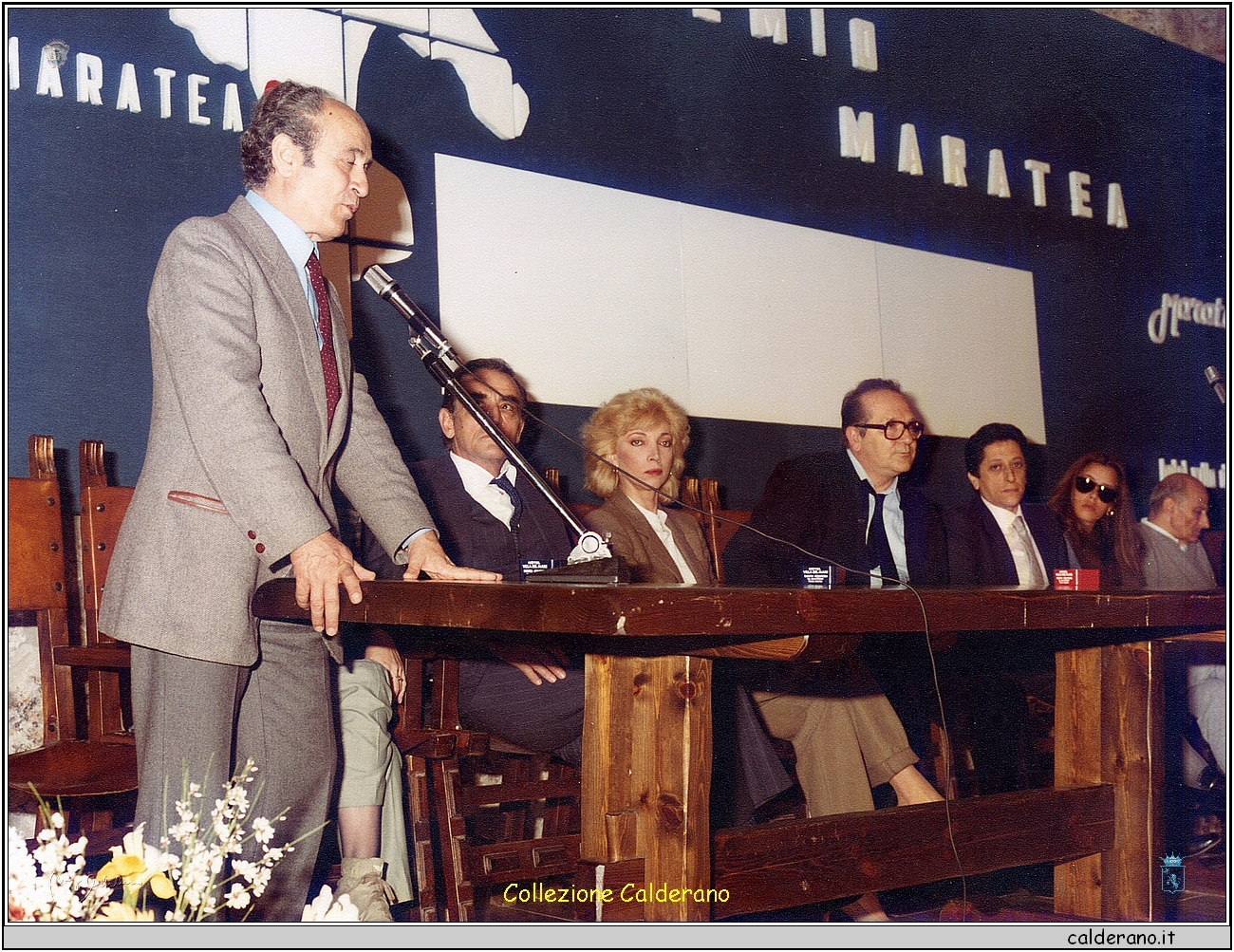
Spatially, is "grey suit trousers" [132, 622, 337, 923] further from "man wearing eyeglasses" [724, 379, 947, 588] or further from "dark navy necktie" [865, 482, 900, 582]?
"dark navy necktie" [865, 482, 900, 582]

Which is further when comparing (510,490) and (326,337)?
(510,490)

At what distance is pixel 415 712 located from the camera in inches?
98.7

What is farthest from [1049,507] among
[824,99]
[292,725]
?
[292,725]

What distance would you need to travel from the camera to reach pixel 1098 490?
13.1ft

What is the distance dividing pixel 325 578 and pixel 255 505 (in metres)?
0.17

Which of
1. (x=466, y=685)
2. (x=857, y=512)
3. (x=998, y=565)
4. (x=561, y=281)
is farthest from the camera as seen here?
(x=998, y=565)

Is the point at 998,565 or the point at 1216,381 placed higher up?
the point at 1216,381

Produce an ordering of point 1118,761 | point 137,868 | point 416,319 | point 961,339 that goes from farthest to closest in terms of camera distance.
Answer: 1. point 961,339
2. point 1118,761
3. point 416,319
4. point 137,868

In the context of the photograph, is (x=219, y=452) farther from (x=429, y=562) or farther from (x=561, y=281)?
(x=561, y=281)

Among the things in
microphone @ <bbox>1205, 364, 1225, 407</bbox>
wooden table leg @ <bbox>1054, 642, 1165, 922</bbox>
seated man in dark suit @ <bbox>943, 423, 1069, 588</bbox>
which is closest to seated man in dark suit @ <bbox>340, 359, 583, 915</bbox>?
wooden table leg @ <bbox>1054, 642, 1165, 922</bbox>

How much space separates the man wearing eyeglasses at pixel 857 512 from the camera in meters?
3.02

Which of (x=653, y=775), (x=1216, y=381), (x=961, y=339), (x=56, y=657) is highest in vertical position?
(x=961, y=339)

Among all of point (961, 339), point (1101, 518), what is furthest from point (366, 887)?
point (961, 339)

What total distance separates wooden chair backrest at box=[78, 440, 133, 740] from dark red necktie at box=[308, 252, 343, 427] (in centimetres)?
66
